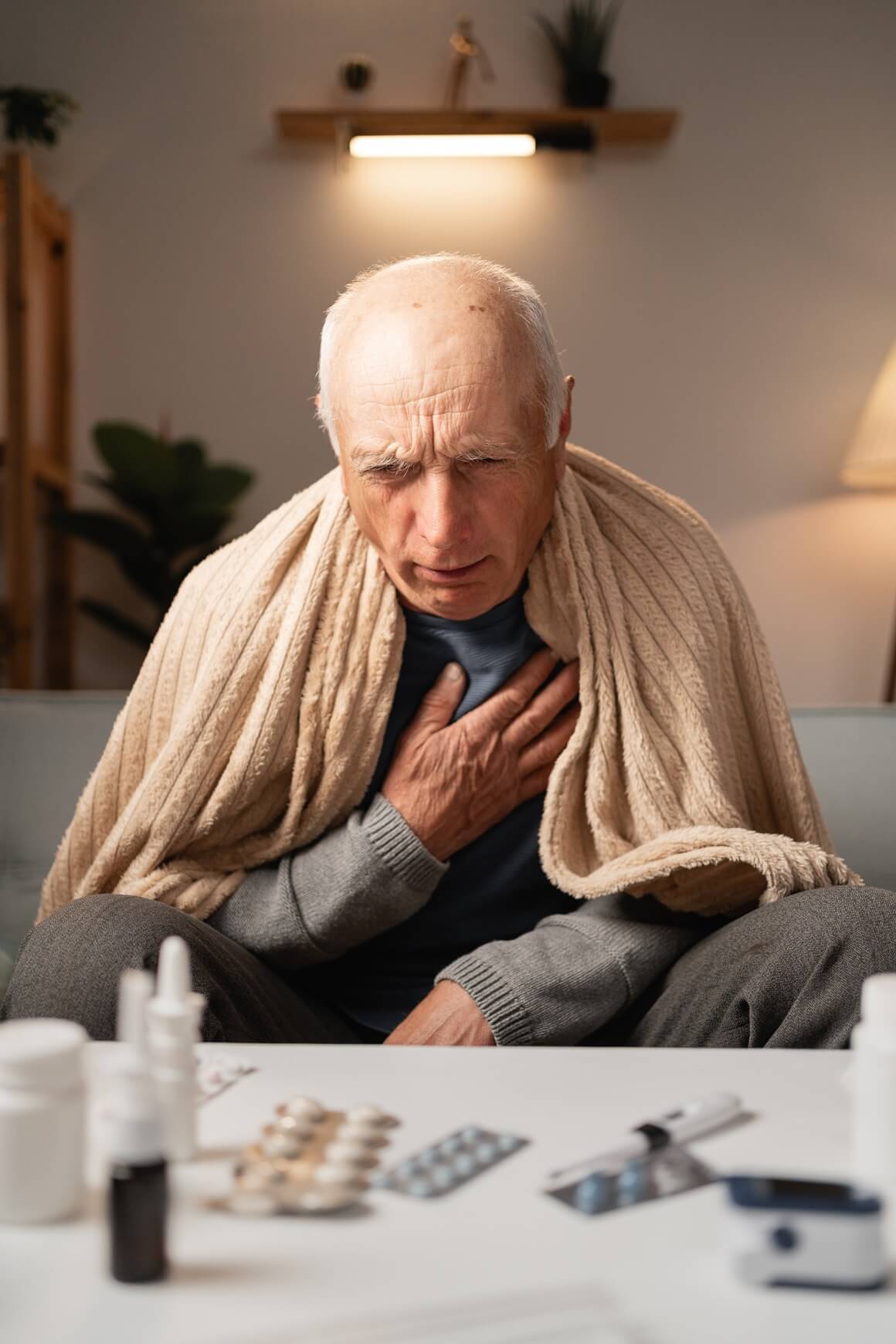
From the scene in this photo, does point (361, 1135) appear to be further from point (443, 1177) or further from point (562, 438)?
point (562, 438)

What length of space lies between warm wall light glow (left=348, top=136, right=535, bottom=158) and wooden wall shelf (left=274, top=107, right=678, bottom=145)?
0.01 meters

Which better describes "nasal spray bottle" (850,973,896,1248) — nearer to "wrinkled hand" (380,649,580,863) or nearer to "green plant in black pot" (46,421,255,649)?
"wrinkled hand" (380,649,580,863)

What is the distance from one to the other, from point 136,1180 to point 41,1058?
0.07 m

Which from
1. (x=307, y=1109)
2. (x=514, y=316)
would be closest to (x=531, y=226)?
(x=514, y=316)

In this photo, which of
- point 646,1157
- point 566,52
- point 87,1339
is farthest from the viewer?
point 566,52

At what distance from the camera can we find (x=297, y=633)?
1267mm

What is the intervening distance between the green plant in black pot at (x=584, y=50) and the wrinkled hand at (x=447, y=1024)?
259cm

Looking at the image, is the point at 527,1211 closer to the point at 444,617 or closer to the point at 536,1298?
the point at 536,1298

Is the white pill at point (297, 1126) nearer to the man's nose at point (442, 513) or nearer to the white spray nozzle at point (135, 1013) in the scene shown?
the white spray nozzle at point (135, 1013)

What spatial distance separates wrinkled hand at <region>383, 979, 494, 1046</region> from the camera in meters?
1.06

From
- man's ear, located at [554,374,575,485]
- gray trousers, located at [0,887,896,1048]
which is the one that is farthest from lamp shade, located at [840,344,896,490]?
gray trousers, located at [0,887,896,1048]

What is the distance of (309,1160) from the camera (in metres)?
0.65

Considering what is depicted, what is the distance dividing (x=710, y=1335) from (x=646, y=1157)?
14 centimetres

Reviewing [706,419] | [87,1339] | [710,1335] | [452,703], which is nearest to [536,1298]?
[710,1335]
